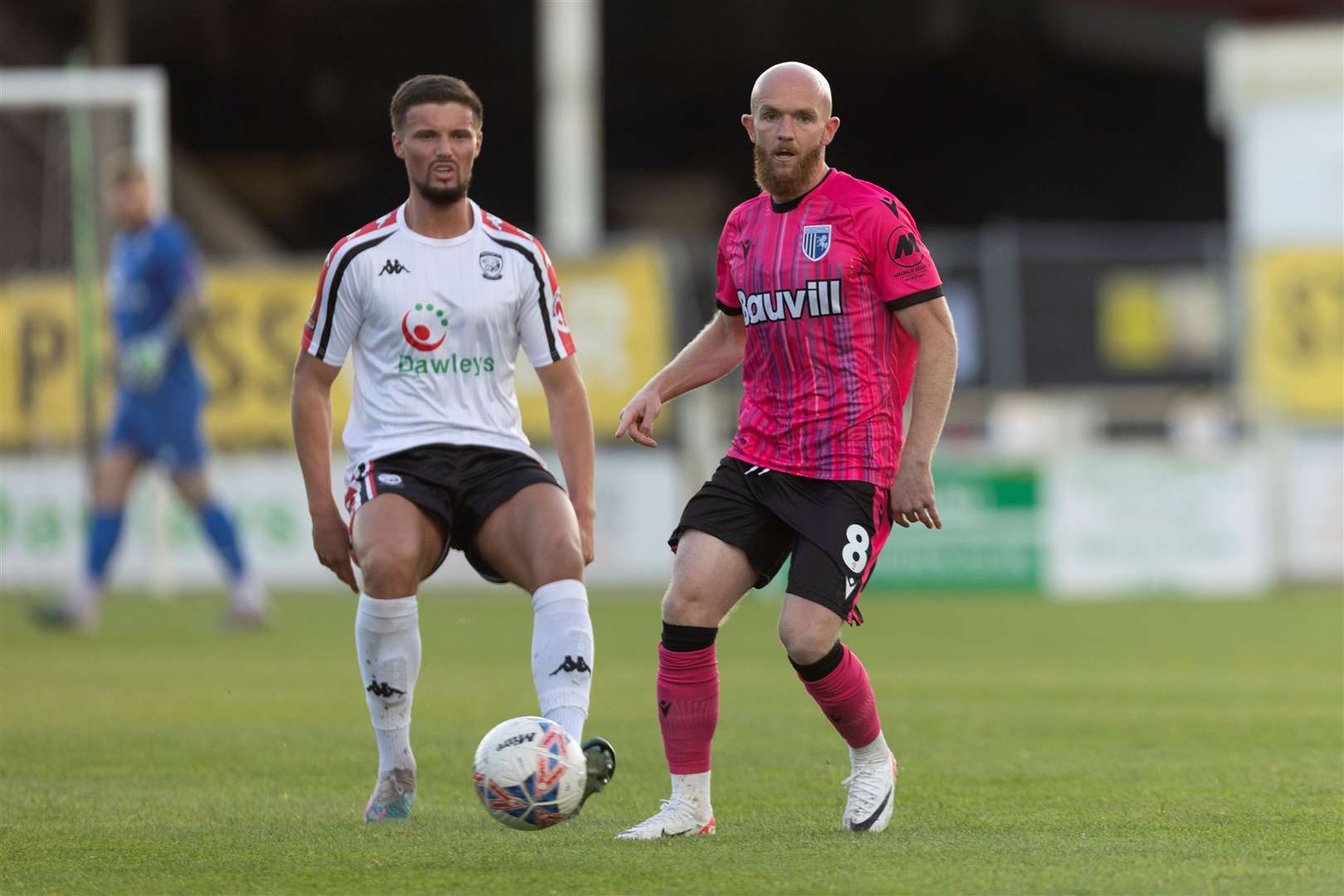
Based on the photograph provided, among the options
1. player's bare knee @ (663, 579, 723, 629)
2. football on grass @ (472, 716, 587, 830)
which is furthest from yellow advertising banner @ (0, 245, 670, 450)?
football on grass @ (472, 716, 587, 830)

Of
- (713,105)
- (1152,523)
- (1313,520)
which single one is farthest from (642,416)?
(713,105)

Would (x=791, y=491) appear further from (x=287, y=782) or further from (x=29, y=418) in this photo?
(x=29, y=418)

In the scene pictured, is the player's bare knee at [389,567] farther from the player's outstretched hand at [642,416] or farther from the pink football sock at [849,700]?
the pink football sock at [849,700]

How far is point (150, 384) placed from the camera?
43.0 ft

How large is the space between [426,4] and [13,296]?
16.1 metres

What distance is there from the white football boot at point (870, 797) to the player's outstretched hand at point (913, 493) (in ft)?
2.31

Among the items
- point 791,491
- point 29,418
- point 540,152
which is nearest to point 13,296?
point 29,418

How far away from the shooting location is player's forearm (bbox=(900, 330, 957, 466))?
18.9ft

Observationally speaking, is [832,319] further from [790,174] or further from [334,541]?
[334,541]

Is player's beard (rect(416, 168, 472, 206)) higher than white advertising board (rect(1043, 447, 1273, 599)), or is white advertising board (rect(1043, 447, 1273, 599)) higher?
player's beard (rect(416, 168, 472, 206))

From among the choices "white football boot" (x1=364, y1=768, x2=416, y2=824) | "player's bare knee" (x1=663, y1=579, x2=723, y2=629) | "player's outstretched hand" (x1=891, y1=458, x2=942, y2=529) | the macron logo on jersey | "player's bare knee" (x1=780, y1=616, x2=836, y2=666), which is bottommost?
"white football boot" (x1=364, y1=768, x2=416, y2=824)

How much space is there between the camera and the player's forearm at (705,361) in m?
6.33

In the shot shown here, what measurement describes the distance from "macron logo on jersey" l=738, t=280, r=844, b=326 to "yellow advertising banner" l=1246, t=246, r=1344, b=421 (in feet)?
46.5

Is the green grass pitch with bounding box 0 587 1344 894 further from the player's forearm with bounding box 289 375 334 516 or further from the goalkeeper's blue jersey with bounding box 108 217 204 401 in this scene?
the goalkeeper's blue jersey with bounding box 108 217 204 401
